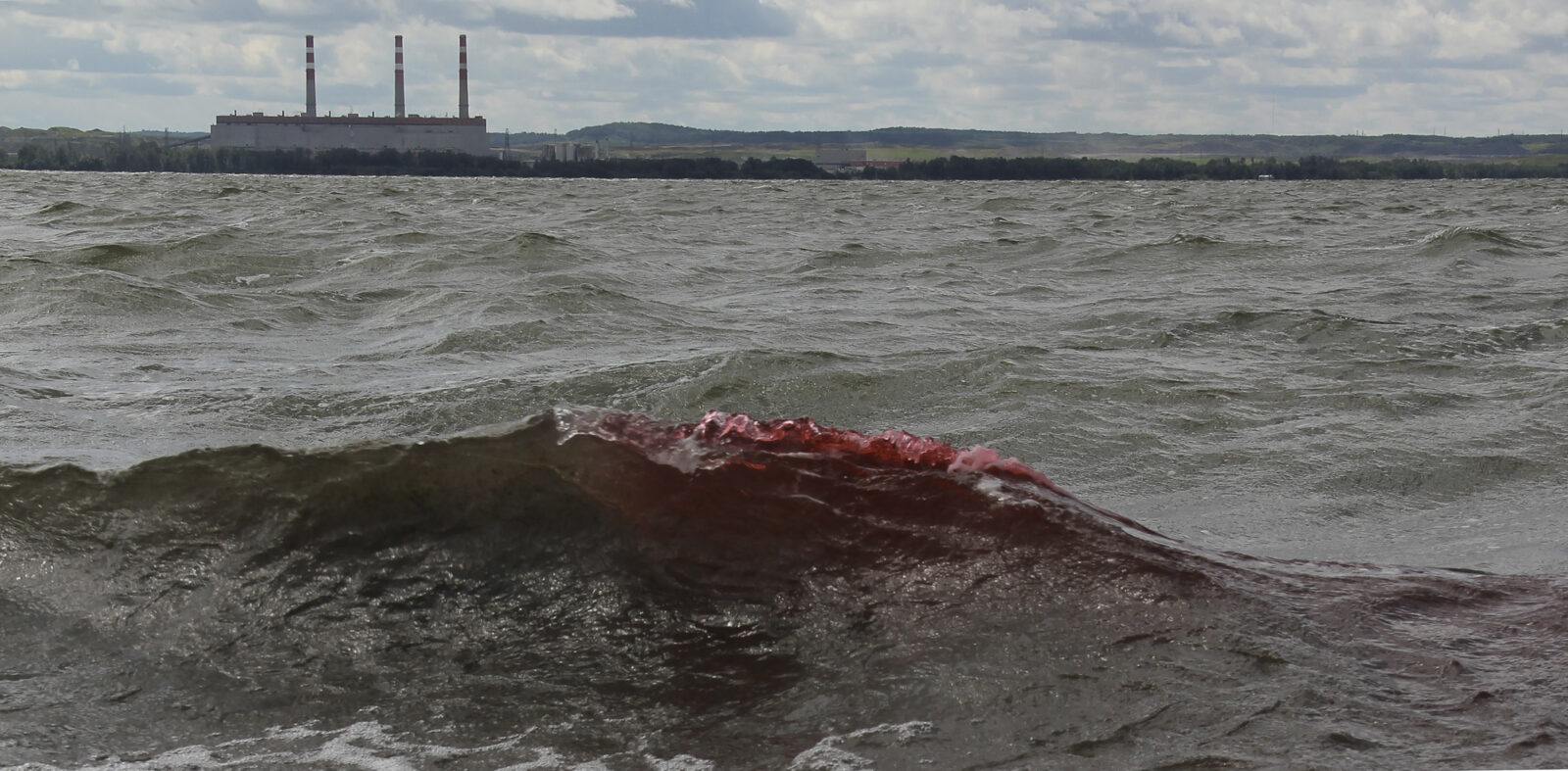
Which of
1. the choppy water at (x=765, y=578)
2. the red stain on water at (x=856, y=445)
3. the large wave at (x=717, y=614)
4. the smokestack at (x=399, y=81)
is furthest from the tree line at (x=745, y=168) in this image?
the large wave at (x=717, y=614)

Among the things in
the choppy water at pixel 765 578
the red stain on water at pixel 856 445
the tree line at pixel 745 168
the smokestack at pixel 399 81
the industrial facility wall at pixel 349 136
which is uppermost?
the smokestack at pixel 399 81

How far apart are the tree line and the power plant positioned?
63.6 feet

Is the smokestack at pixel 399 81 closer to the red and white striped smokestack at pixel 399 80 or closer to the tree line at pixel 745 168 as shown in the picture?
the red and white striped smokestack at pixel 399 80

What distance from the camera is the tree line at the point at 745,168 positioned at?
114m

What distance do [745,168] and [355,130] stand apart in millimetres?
58758

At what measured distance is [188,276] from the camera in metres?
14.3

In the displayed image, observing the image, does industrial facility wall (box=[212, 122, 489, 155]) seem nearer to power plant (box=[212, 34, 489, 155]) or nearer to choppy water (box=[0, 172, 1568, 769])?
power plant (box=[212, 34, 489, 155])

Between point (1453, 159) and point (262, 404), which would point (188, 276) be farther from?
point (1453, 159)

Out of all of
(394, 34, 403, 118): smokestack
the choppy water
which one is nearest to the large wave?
the choppy water

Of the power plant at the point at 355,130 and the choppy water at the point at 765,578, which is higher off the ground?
the power plant at the point at 355,130

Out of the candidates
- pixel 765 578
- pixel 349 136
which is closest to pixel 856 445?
pixel 765 578

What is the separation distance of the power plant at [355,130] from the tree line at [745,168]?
19.4m

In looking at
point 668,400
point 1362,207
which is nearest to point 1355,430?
point 668,400

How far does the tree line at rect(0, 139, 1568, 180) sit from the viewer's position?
375 feet
